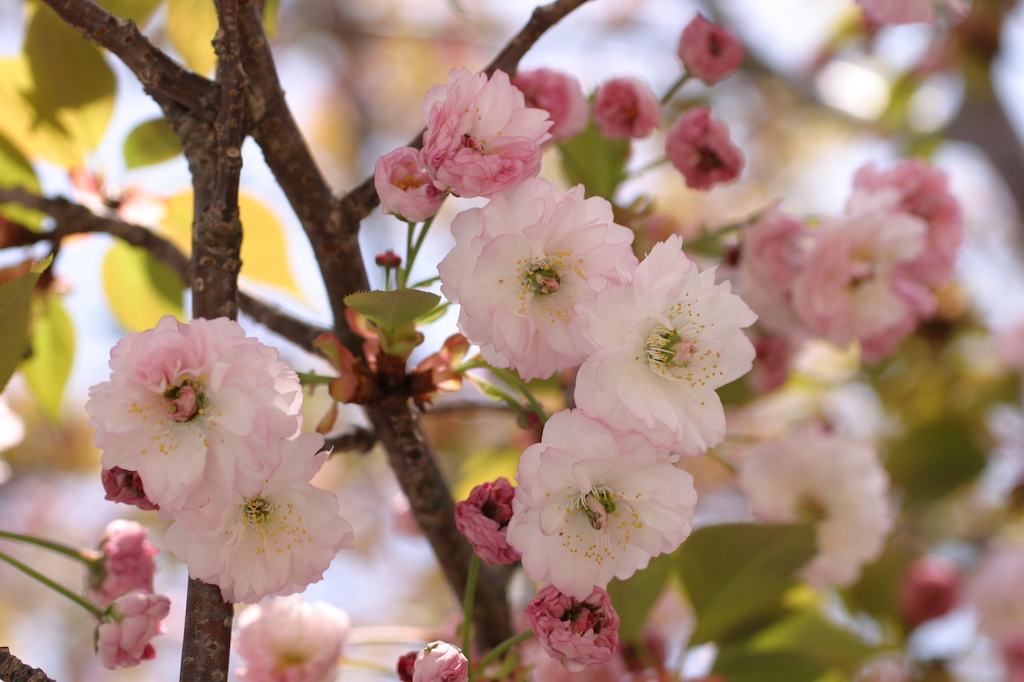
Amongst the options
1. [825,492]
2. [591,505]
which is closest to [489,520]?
[591,505]

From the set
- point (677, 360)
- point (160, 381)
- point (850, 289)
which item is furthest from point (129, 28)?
point (850, 289)

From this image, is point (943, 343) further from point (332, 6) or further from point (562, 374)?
point (332, 6)

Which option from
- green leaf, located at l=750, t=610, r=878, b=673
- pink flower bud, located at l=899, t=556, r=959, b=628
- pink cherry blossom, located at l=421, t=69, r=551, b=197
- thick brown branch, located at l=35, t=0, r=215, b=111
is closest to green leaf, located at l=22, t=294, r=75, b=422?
thick brown branch, located at l=35, t=0, r=215, b=111

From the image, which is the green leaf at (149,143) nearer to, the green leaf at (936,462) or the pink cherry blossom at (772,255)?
the pink cherry blossom at (772,255)

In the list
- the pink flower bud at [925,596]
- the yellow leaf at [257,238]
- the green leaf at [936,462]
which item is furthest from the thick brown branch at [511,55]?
the green leaf at [936,462]

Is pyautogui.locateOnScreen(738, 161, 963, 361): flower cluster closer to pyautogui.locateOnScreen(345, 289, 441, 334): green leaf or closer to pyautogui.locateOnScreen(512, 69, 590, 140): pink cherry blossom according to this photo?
pyautogui.locateOnScreen(512, 69, 590, 140): pink cherry blossom
